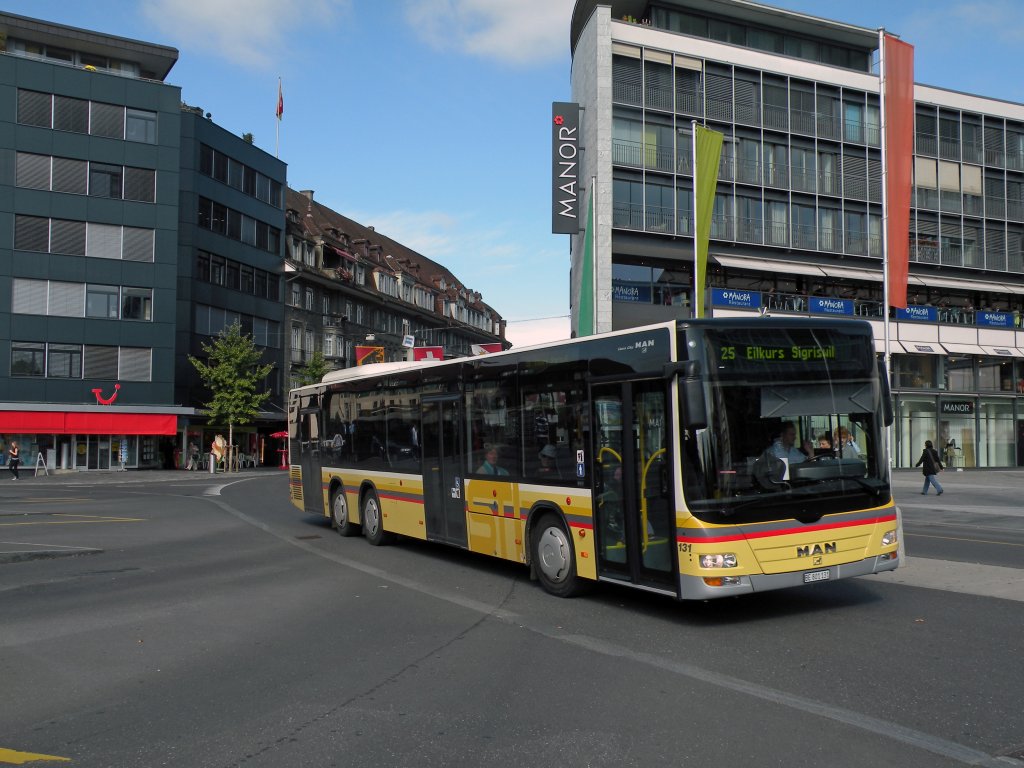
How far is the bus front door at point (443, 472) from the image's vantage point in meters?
12.0

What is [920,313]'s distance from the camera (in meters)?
42.5

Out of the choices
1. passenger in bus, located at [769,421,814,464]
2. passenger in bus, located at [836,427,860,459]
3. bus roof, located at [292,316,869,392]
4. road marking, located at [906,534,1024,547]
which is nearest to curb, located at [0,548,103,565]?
bus roof, located at [292,316,869,392]

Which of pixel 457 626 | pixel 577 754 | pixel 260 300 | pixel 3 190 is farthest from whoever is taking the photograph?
pixel 260 300

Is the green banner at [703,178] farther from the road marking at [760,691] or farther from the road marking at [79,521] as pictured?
the road marking at [760,691]

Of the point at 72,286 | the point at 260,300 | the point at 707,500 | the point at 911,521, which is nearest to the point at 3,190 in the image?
the point at 72,286

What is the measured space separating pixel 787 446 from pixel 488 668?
3307mm

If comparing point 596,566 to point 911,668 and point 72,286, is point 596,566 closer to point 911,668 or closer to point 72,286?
point 911,668

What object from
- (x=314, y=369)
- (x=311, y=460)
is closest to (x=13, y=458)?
(x=314, y=369)

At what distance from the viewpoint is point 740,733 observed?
205 inches

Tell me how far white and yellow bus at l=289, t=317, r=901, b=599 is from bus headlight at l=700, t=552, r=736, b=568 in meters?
0.01

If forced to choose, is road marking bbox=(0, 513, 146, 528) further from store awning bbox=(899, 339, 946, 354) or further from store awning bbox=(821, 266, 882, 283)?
store awning bbox=(899, 339, 946, 354)

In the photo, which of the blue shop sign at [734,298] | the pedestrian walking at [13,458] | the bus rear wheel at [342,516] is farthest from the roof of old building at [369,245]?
the bus rear wheel at [342,516]

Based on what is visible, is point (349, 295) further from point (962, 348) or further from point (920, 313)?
point (962, 348)

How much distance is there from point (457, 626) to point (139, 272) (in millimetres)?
45674
